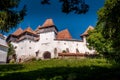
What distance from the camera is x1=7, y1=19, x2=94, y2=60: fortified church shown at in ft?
257

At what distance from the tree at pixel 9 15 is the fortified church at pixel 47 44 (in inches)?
2174

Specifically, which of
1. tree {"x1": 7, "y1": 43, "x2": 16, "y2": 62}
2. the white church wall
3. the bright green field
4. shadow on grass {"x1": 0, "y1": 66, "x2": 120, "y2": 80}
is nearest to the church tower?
the white church wall

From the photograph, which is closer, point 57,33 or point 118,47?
point 118,47

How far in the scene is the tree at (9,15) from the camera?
17891 millimetres

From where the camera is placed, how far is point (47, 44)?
79.4m

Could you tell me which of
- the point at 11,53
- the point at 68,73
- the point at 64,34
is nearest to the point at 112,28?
the point at 68,73

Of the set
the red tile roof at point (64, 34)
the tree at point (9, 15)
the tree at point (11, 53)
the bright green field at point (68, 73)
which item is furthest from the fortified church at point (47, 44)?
the tree at point (9, 15)

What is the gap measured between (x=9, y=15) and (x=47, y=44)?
6041 cm

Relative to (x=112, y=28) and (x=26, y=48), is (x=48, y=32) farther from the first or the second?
(x=112, y=28)

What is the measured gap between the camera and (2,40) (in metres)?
69.7

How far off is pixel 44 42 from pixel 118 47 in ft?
186

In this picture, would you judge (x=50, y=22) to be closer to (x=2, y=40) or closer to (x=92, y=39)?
(x=2, y=40)

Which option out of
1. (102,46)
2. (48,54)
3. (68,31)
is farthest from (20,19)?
(68,31)

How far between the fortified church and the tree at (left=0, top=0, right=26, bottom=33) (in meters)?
55.2
